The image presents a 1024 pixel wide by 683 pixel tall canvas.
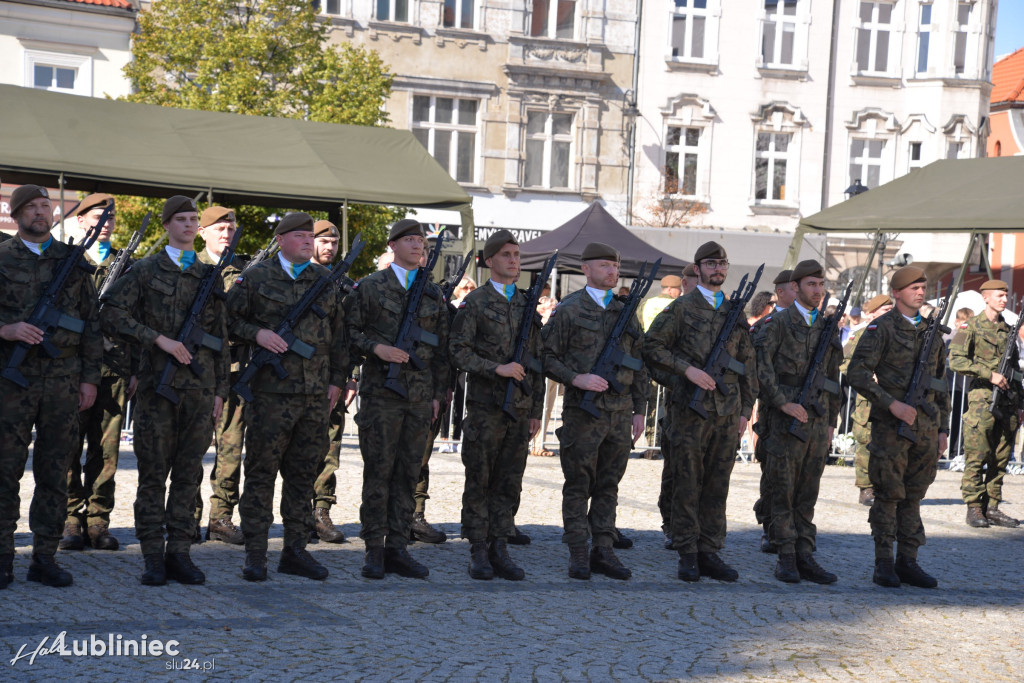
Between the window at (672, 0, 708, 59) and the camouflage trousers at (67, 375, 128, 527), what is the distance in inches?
1018

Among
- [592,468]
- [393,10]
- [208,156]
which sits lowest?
[592,468]

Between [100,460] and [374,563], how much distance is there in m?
1.95

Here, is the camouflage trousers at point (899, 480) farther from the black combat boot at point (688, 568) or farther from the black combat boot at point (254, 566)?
the black combat boot at point (254, 566)

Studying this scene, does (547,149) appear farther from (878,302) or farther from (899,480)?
(899,480)

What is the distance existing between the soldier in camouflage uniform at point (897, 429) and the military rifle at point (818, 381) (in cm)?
18

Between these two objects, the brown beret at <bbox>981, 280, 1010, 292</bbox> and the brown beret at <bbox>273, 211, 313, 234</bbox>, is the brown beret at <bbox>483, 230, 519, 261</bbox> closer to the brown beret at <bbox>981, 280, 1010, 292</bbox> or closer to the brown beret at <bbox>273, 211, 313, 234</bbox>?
the brown beret at <bbox>273, 211, 313, 234</bbox>

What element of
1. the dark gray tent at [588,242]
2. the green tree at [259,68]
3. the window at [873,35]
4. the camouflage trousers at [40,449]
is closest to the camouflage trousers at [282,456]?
the camouflage trousers at [40,449]

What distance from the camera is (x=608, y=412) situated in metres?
7.92

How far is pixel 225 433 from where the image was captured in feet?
27.4

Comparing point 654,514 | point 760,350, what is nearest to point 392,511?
point 760,350

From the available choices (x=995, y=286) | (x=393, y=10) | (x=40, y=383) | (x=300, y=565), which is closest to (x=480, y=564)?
(x=300, y=565)

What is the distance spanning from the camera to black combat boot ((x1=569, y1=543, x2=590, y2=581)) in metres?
7.82

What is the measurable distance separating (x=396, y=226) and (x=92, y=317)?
→ 190cm

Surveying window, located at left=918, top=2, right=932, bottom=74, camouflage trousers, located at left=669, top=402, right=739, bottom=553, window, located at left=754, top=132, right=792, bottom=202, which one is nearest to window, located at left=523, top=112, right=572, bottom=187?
window, located at left=754, top=132, right=792, bottom=202
